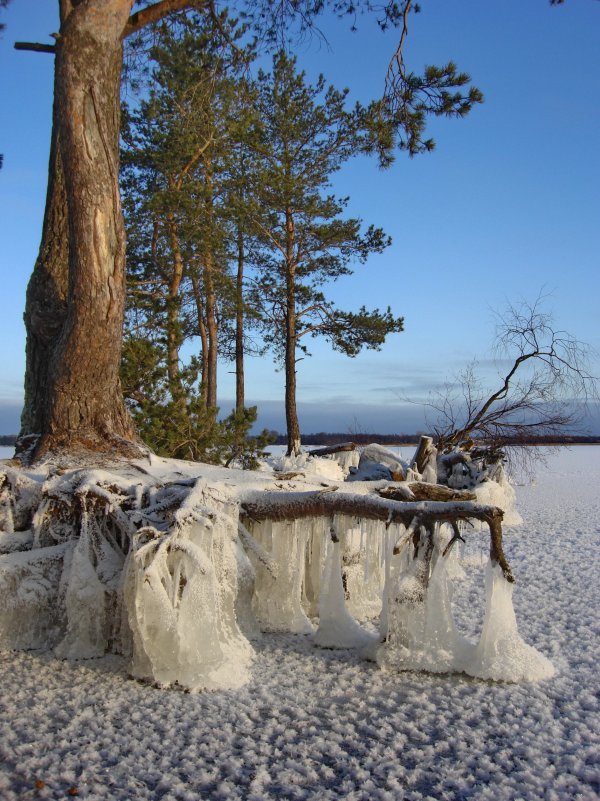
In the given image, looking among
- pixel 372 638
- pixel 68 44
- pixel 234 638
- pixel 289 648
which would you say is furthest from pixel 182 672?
pixel 68 44

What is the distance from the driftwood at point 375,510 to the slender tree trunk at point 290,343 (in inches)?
616

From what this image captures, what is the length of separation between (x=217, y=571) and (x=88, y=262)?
310 cm

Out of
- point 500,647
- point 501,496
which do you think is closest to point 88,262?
point 500,647

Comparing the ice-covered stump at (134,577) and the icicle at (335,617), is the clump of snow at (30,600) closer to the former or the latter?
the ice-covered stump at (134,577)

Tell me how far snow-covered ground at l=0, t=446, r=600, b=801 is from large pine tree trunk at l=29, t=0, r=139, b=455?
2.13 meters

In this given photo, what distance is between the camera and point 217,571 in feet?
13.6

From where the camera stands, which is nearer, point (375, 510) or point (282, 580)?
point (375, 510)

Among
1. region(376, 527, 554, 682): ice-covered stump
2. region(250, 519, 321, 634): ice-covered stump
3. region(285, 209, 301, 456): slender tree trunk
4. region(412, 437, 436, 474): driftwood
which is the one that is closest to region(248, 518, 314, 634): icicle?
region(250, 519, 321, 634): ice-covered stump

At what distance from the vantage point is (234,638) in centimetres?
406

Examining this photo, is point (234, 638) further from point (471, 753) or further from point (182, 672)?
point (471, 753)

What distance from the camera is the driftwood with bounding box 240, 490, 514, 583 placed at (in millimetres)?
3984

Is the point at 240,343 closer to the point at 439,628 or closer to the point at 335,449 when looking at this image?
the point at 335,449

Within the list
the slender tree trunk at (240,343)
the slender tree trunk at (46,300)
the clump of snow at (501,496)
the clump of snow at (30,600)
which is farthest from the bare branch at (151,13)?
the slender tree trunk at (240,343)

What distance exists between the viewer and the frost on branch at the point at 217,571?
151 inches
